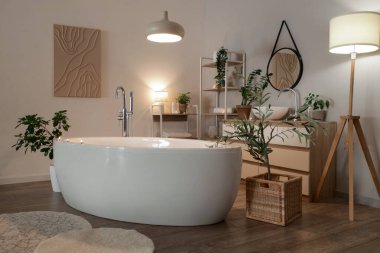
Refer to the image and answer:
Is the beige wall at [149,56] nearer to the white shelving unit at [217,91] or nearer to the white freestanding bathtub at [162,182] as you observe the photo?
the white shelving unit at [217,91]

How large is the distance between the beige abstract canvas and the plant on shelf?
150 cm

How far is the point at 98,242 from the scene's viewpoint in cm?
215

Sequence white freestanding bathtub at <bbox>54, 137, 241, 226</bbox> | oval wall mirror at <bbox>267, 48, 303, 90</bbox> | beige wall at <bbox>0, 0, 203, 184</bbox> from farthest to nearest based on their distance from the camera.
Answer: beige wall at <bbox>0, 0, 203, 184</bbox>
oval wall mirror at <bbox>267, 48, 303, 90</bbox>
white freestanding bathtub at <bbox>54, 137, 241, 226</bbox>

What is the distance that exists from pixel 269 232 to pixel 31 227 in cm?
159

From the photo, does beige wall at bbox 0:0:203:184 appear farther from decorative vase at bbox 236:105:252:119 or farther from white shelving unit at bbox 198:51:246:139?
decorative vase at bbox 236:105:252:119

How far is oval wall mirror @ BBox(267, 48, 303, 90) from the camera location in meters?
3.81

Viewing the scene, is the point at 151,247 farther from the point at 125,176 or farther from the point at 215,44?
the point at 215,44

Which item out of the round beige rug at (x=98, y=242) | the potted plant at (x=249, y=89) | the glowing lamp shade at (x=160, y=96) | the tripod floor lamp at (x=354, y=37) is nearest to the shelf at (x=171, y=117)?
the glowing lamp shade at (x=160, y=96)

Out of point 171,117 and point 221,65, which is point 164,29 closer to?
point 221,65

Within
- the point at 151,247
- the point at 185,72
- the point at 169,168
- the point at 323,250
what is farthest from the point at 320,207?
the point at 185,72

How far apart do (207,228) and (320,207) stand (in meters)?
1.15

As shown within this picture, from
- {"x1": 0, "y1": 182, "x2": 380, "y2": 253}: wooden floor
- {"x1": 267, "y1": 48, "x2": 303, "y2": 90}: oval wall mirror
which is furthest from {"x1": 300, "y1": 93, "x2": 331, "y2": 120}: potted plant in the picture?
{"x1": 0, "y1": 182, "x2": 380, "y2": 253}: wooden floor

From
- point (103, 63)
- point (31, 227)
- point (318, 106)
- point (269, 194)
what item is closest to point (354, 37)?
point (318, 106)

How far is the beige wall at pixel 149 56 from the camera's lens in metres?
3.34
